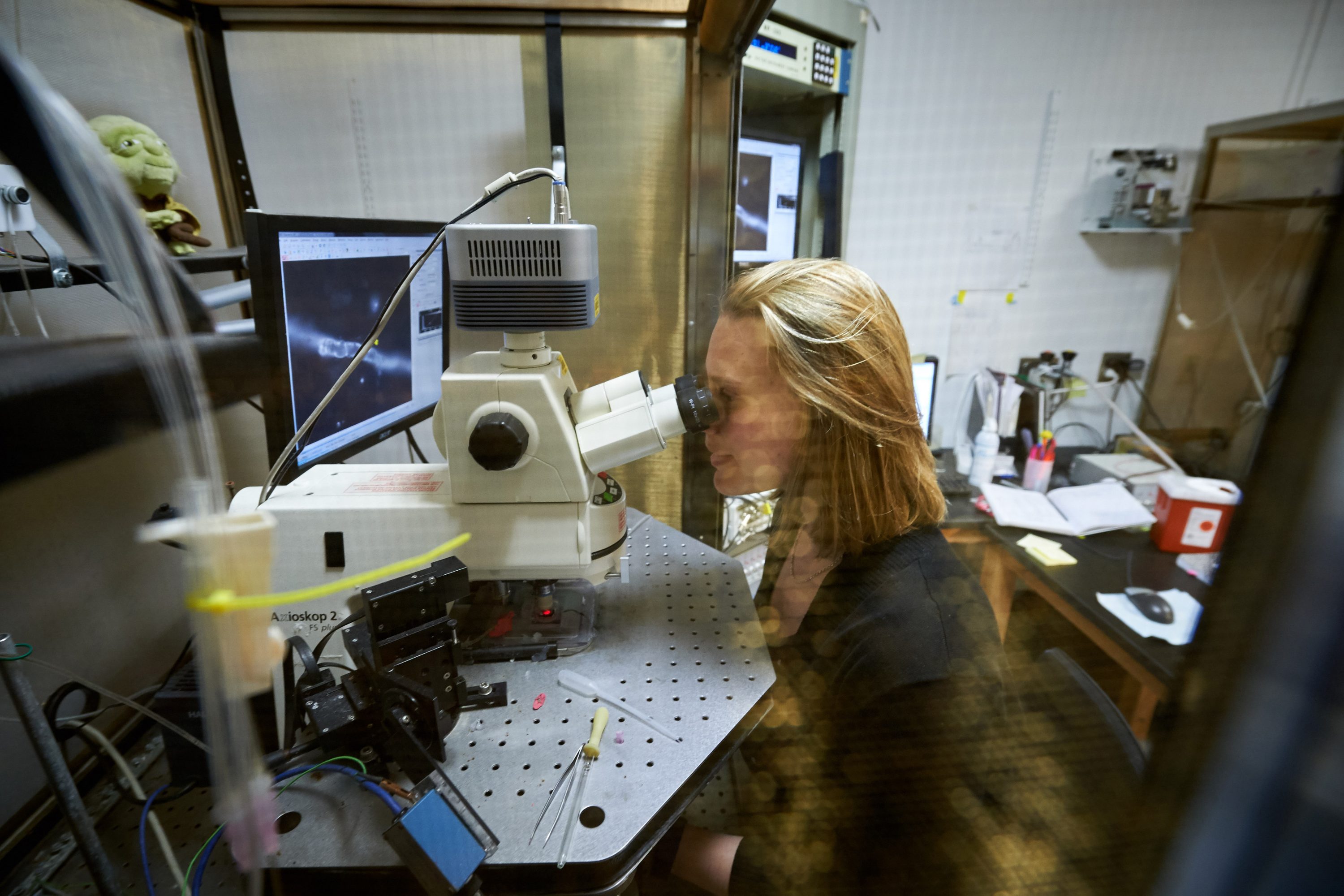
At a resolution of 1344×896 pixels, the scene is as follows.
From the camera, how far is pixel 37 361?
0.64 ft

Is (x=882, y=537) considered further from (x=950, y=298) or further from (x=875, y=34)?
(x=875, y=34)

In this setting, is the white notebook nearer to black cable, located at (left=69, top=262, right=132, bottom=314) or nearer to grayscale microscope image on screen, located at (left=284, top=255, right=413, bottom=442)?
black cable, located at (left=69, top=262, right=132, bottom=314)

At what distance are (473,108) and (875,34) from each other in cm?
92

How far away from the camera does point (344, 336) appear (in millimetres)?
885

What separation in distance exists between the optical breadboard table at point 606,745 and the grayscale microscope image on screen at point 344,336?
18.7 inches

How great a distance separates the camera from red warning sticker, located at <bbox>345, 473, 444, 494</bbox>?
69 cm

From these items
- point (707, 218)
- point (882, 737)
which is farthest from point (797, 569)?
point (707, 218)

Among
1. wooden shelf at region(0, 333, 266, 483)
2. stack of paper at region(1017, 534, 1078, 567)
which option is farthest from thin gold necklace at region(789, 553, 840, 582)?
wooden shelf at region(0, 333, 266, 483)

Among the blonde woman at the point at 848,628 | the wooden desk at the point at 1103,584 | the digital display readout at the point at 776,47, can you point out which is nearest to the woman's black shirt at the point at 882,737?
the blonde woman at the point at 848,628

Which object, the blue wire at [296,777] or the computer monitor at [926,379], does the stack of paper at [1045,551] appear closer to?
the computer monitor at [926,379]

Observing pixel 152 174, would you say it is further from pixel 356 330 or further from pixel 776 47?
pixel 776 47

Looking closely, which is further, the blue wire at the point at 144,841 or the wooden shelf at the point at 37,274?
the blue wire at the point at 144,841

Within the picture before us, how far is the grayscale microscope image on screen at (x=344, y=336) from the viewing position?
792 mm

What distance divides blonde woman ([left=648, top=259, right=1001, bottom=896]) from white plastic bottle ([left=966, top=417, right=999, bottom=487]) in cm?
61
